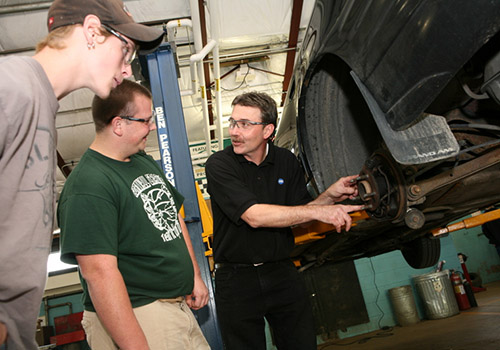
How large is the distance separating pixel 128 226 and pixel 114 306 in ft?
0.85

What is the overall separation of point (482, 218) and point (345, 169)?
1590 millimetres

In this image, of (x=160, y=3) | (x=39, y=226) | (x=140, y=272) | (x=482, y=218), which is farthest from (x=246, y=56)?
(x=39, y=226)

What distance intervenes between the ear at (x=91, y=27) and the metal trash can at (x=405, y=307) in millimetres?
6863

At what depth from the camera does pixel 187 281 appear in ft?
4.42

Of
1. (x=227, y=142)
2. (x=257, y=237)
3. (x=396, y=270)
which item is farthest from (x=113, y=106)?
(x=396, y=270)

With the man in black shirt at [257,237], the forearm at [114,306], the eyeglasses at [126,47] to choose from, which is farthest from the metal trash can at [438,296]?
the eyeglasses at [126,47]

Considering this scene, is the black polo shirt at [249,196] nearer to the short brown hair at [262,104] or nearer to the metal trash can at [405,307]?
the short brown hair at [262,104]

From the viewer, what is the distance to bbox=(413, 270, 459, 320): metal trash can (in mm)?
6125

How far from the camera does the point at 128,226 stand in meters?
1.23

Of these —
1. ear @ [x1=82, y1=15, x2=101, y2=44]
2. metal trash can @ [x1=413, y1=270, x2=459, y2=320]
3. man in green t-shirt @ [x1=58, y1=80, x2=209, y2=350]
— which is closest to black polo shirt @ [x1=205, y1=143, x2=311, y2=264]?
man in green t-shirt @ [x1=58, y1=80, x2=209, y2=350]

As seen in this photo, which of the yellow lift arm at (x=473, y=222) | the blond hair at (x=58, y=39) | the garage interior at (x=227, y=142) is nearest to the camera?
the blond hair at (x=58, y=39)

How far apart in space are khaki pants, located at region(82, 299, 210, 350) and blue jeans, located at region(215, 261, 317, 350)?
489mm

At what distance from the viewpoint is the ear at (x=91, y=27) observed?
0.87 meters

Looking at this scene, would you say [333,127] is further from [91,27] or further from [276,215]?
[91,27]
